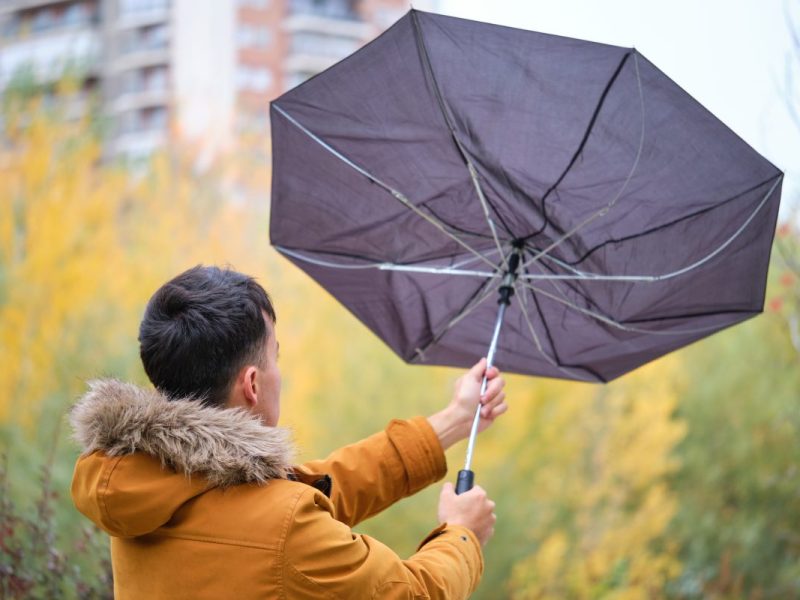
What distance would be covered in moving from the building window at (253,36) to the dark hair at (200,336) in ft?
22.8

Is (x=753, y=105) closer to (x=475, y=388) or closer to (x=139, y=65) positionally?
(x=475, y=388)

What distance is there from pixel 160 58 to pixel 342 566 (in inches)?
284

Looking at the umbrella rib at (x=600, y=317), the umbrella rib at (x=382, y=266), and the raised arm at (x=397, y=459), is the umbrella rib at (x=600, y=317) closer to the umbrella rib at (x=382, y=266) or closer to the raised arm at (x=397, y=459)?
the umbrella rib at (x=382, y=266)

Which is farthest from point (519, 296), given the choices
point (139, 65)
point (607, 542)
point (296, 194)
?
point (139, 65)

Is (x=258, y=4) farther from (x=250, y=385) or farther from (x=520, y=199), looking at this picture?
(x=250, y=385)

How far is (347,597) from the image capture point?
1.21 meters

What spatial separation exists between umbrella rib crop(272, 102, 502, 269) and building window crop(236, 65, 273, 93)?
6.26 m

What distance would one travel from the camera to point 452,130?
1728 millimetres

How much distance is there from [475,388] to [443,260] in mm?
368

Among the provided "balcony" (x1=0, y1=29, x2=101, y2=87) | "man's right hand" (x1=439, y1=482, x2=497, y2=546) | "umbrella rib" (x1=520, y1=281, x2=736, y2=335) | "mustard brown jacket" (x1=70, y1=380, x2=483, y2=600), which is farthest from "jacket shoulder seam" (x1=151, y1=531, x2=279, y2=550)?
"balcony" (x1=0, y1=29, x2=101, y2=87)

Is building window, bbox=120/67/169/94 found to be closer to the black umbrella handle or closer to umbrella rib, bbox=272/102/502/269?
umbrella rib, bbox=272/102/502/269

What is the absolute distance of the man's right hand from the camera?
1.51 meters

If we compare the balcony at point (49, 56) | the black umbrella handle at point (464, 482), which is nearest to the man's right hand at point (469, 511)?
the black umbrella handle at point (464, 482)

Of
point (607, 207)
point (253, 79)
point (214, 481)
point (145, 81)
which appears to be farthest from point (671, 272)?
point (145, 81)
